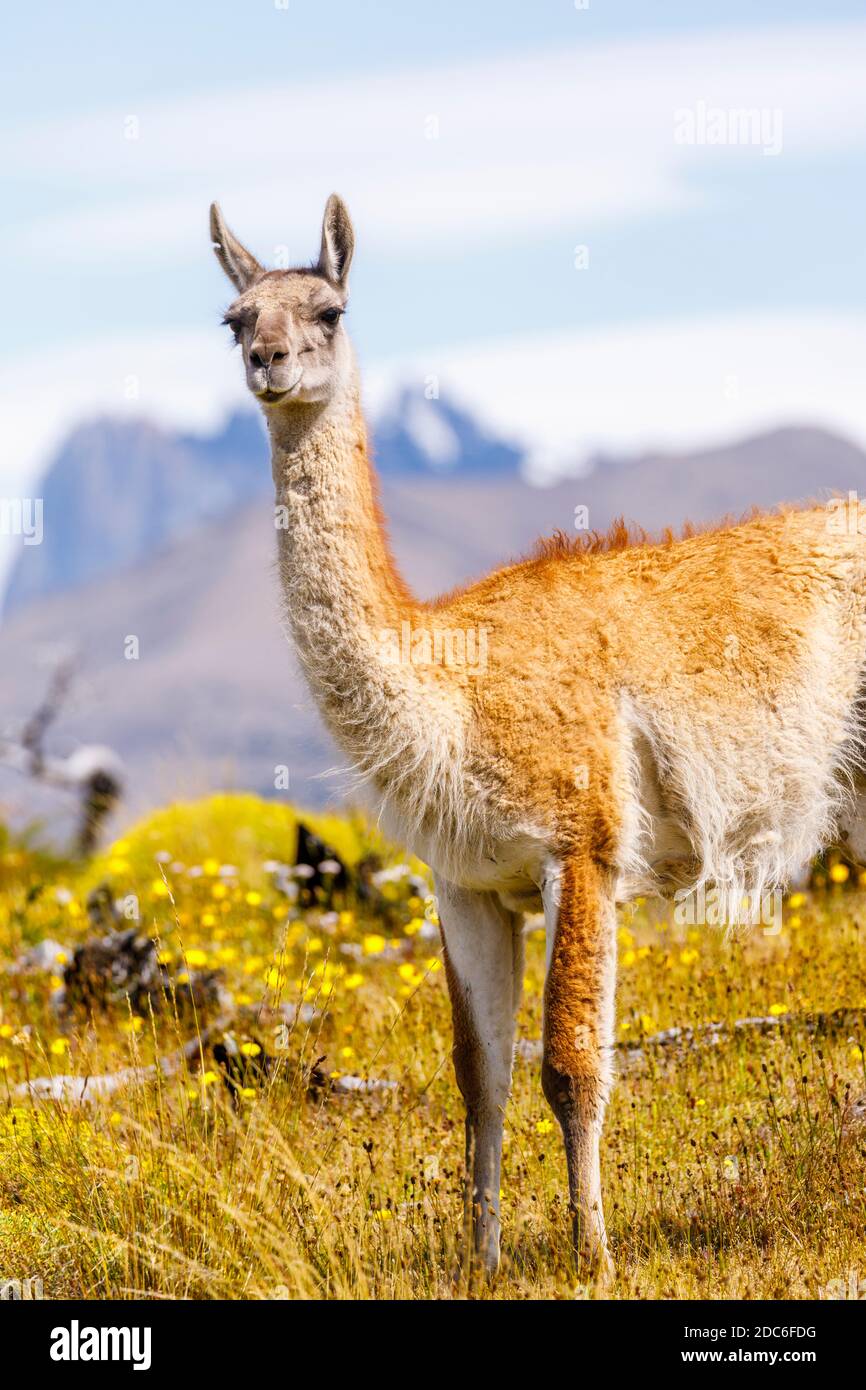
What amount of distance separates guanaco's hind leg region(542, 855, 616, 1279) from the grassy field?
0.99 ft

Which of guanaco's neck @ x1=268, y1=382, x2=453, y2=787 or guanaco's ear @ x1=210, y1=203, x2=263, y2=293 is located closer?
guanaco's neck @ x1=268, y1=382, x2=453, y2=787

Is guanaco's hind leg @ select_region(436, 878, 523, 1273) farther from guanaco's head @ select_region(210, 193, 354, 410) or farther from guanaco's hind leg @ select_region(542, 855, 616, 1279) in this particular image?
guanaco's head @ select_region(210, 193, 354, 410)

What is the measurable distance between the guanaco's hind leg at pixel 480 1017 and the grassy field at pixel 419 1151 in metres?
0.24

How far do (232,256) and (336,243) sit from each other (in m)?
0.39

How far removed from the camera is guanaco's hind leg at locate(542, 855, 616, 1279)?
562cm

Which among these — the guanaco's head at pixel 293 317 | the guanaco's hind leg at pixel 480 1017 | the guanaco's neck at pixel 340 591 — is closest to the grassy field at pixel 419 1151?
the guanaco's hind leg at pixel 480 1017

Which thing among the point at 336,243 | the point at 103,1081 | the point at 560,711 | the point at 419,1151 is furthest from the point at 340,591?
the point at 103,1081

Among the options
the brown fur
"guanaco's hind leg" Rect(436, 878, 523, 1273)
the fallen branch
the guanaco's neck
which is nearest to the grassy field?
the fallen branch

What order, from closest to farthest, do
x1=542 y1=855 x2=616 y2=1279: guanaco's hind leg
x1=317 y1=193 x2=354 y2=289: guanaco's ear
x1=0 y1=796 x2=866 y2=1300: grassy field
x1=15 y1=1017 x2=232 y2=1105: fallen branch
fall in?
x1=0 y1=796 x2=866 y2=1300: grassy field
x1=542 y1=855 x2=616 y2=1279: guanaco's hind leg
x1=317 y1=193 x2=354 y2=289: guanaco's ear
x1=15 y1=1017 x2=232 y2=1105: fallen branch

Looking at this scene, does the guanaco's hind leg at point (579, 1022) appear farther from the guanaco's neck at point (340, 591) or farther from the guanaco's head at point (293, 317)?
the guanaco's head at point (293, 317)

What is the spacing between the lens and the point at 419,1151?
6785 millimetres

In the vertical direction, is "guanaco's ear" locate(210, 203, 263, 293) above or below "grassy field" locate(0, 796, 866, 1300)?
above

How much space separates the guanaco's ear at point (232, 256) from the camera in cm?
610
